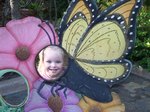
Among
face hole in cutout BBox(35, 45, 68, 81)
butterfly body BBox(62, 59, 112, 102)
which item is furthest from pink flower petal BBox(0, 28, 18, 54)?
butterfly body BBox(62, 59, 112, 102)

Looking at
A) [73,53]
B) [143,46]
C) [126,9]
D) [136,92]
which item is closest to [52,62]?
[73,53]

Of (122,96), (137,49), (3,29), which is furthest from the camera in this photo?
(137,49)

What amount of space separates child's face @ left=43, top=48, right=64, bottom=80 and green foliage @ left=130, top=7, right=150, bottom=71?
12.0ft

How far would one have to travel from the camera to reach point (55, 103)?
336 cm

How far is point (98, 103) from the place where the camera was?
3443 mm

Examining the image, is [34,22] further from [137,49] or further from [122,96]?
[137,49]

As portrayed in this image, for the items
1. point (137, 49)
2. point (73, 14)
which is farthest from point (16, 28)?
point (137, 49)

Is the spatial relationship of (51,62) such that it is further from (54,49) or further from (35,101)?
(35,101)

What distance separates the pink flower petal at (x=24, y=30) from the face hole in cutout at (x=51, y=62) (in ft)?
0.48

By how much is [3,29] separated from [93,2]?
764 mm

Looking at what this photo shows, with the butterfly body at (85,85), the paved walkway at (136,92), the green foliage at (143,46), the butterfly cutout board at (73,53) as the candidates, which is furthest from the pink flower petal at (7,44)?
the green foliage at (143,46)

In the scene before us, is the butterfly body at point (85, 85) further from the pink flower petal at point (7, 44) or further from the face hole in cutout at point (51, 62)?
the pink flower petal at point (7, 44)

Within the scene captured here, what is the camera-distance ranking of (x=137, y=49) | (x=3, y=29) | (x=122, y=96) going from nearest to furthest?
1. (x=3, y=29)
2. (x=122, y=96)
3. (x=137, y=49)

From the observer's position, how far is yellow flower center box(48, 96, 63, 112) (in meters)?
→ 3.35
